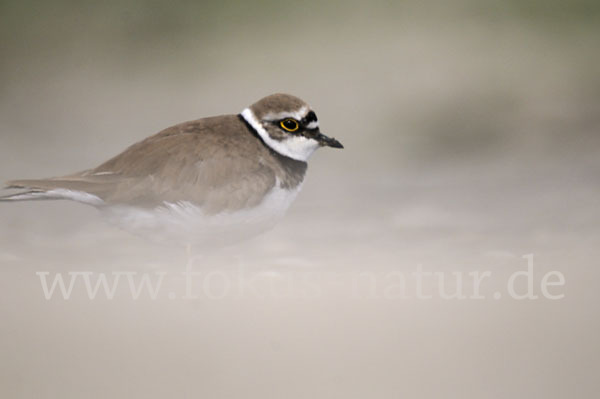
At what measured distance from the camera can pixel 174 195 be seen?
1.13 m

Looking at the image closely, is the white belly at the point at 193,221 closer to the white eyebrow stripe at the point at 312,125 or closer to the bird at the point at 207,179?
the bird at the point at 207,179

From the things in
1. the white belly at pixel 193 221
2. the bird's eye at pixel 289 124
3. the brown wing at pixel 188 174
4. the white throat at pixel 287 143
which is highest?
the bird's eye at pixel 289 124

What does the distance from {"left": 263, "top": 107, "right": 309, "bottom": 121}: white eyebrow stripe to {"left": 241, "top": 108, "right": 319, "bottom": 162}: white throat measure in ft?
0.08

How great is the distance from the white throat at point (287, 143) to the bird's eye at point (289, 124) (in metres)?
0.02

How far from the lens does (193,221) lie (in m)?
1.14

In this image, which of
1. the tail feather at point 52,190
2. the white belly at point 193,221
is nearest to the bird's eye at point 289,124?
the white belly at point 193,221

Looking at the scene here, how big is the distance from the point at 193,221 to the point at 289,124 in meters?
0.23

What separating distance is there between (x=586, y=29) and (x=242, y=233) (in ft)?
4.32

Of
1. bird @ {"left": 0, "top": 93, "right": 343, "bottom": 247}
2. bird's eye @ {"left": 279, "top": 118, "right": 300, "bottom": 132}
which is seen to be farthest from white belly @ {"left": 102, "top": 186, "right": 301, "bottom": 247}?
bird's eye @ {"left": 279, "top": 118, "right": 300, "bottom": 132}

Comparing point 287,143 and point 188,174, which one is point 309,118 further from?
point 188,174

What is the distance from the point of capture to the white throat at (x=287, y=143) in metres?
1.19

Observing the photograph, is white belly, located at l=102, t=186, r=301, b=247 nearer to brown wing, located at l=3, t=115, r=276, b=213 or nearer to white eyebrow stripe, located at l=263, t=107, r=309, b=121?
brown wing, located at l=3, t=115, r=276, b=213

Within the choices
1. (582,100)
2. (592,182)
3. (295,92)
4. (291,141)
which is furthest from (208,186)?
(582,100)

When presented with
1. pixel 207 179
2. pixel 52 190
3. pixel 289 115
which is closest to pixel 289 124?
pixel 289 115
